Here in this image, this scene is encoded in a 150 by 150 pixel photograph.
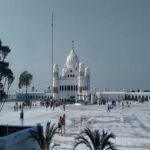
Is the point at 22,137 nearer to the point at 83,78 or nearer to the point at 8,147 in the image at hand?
the point at 8,147

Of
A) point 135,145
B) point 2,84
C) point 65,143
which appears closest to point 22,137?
point 2,84

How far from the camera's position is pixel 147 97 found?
96062mm

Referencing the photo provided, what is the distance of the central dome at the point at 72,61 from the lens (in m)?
91.1

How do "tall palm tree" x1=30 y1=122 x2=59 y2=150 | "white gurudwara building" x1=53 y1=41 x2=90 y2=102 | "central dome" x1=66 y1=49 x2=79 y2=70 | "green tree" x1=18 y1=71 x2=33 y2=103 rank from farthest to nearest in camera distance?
"central dome" x1=66 y1=49 x2=79 y2=70, "white gurudwara building" x1=53 y1=41 x2=90 y2=102, "green tree" x1=18 y1=71 x2=33 y2=103, "tall palm tree" x1=30 y1=122 x2=59 y2=150

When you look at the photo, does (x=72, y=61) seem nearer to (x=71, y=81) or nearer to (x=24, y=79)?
(x=71, y=81)

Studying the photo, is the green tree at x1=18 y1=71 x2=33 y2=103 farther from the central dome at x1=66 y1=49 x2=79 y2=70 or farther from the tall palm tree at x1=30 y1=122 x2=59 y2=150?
the tall palm tree at x1=30 y1=122 x2=59 y2=150

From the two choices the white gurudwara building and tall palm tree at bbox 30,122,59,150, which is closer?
tall palm tree at bbox 30,122,59,150

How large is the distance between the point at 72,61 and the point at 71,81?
21.6ft

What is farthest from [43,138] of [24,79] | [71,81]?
[71,81]

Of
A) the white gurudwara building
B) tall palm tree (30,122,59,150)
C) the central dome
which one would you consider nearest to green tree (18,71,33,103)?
the white gurudwara building

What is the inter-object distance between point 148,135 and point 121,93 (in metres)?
76.6

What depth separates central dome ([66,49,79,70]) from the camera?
91.1 m

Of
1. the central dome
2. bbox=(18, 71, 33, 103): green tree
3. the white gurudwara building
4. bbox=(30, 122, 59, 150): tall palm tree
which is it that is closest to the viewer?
bbox=(30, 122, 59, 150): tall palm tree

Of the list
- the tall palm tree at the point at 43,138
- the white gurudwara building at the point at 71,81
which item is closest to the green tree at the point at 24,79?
the white gurudwara building at the point at 71,81
